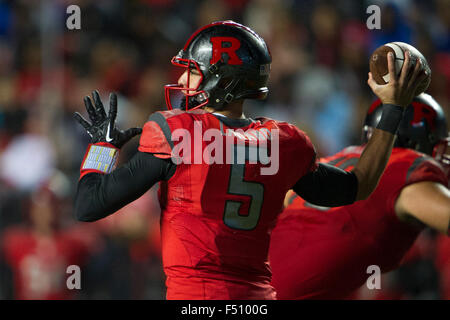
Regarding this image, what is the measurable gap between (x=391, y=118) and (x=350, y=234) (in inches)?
31.6

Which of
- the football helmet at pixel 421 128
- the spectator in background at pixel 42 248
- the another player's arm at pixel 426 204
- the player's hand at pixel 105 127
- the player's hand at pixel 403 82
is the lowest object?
the spectator in background at pixel 42 248

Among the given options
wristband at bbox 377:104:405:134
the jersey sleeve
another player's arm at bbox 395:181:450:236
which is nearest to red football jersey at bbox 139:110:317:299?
the jersey sleeve

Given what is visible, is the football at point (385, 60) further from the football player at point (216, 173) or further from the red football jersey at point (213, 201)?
the red football jersey at point (213, 201)

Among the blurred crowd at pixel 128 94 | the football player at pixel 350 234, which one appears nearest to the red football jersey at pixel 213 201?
the football player at pixel 350 234

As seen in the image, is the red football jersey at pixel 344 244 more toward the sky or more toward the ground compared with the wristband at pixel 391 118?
more toward the ground

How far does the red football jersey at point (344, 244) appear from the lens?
3.59 meters

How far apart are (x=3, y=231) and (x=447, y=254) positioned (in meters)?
3.97

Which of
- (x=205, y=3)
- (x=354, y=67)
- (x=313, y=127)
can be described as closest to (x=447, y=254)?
(x=313, y=127)

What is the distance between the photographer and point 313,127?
25.0 feet

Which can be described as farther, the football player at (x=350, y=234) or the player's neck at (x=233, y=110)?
the football player at (x=350, y=234)

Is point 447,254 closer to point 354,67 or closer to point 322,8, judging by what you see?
point 354,67

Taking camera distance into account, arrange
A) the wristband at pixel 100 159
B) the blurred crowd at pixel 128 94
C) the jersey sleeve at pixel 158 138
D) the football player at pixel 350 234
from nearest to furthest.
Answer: the jersey sleeve at pixel 158 138 → the wristband at pixel 100 159 → the football player at pixel 350 234 → the blurred crowd at pixel 128 94

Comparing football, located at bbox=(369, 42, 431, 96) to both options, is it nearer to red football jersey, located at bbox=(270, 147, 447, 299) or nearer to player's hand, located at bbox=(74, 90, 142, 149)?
red football jersey, located at bbox=(270, 147, 447, 299)

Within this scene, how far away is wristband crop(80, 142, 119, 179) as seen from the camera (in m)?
2.78
